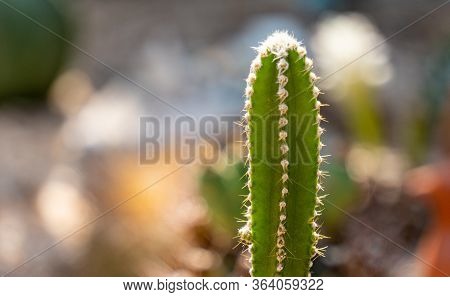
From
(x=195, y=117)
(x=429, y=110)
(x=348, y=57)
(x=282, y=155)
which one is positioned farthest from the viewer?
(x=195, y=117)

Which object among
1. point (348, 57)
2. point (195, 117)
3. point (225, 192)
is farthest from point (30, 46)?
point (225, 192)

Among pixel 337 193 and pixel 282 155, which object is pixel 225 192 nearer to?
pixel 337 193

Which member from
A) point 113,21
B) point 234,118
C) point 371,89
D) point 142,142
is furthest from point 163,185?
point 113,21

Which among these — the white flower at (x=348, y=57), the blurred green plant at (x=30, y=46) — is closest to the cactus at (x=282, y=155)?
the white flower at (x=348, y=57)

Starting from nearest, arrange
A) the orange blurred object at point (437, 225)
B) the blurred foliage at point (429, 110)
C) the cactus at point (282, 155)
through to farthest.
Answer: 1. the cactus at point (282, 155)
2. the orange blurred object at point (437, 225)
3. the blurred foliage at point (429, 110)

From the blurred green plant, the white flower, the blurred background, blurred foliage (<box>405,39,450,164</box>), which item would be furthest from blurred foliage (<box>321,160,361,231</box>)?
the blurred green plant

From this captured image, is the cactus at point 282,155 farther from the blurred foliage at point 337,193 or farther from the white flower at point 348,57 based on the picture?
the white flower at point 348,57

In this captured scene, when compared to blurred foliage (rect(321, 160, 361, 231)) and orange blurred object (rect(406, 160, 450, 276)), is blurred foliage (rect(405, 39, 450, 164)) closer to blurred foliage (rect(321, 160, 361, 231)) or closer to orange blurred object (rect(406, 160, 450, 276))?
orange blurred object (rect(406, 160, 450, 276))
